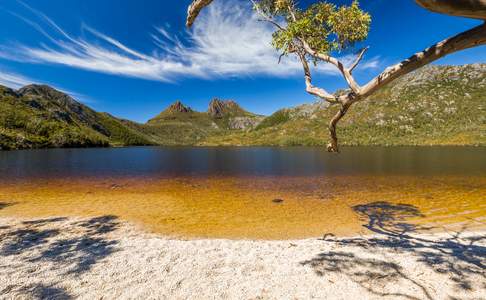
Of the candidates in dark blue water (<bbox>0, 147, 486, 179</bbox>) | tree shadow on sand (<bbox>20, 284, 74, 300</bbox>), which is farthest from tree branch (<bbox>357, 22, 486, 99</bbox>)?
dark blue water (<bbox>0, 147, 486, 179</bbox>)

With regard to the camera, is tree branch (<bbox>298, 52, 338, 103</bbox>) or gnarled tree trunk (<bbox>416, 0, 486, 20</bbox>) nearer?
gnarled tree trunk (<bbox>416, 0, 486, 20</bbox>)

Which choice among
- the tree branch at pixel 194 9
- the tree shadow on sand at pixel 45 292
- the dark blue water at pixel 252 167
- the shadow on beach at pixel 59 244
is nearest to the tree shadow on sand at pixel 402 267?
the tree shadow on sand at pixel 45 292

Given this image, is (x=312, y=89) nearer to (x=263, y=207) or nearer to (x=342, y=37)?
(x=342, y=37)

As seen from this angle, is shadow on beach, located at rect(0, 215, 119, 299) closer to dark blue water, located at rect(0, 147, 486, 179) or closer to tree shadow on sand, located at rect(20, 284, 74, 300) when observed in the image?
tree shadow on sand, located at rect(20, 284, 74, 300)

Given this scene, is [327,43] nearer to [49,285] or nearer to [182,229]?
[49,285]

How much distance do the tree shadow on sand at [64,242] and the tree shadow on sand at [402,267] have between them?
9.95 meters

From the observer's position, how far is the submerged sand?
8938 mm

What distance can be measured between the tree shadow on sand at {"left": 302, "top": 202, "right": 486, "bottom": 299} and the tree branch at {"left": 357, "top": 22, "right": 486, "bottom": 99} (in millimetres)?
6925

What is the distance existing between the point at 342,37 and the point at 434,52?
612cm

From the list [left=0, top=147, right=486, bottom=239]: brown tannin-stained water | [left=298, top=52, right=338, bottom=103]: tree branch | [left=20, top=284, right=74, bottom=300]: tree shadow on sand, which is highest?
[left=298, top=52, right=338, bottom=103]: tree branch

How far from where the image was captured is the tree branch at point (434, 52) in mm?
5000

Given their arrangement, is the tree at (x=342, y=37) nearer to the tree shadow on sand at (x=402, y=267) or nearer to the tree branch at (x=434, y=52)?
the tree branch at (x=434, y=52)

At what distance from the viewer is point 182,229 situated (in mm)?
18703

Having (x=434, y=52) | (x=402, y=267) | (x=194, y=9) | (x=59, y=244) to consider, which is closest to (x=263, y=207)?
(x=402, y=267)
